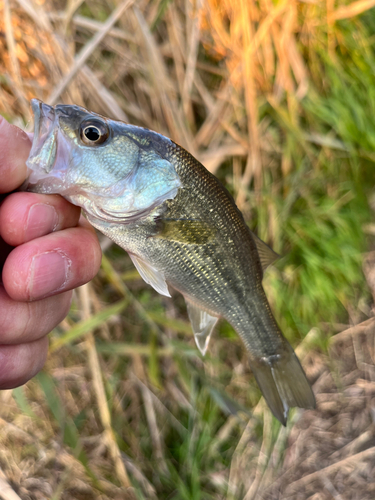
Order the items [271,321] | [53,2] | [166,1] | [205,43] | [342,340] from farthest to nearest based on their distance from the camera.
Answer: [342,340] → [205,43] → [53,2] → [166,1] → [271,321]

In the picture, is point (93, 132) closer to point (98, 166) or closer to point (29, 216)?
point (98, 166)

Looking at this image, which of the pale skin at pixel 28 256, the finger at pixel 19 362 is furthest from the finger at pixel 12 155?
the finger at pixel 19 362

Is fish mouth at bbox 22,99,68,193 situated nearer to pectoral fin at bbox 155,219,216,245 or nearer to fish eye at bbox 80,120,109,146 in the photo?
fish eye at bbox 80,120,109,146

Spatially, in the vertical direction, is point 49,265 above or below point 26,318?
above

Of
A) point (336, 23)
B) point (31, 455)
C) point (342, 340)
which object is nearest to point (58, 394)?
point (31, 455)

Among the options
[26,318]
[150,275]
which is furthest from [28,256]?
[150,275]

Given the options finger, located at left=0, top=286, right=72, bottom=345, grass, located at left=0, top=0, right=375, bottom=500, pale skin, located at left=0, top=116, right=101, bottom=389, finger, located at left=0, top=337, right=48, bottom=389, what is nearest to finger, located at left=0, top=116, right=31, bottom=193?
pale skin, located at left=0, top=116, right=101, bottom=389

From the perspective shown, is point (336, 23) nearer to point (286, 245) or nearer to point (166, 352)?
point (286, 245)

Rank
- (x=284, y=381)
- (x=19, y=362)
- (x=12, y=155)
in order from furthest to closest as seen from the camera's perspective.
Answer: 1. (x=284, y=381)
2. (x=19, y=362)
3. (x=12, y=155)
